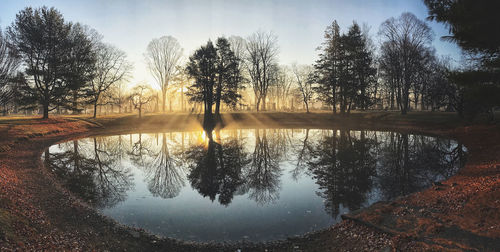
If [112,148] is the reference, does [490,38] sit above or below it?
above

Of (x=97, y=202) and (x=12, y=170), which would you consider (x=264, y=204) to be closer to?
(x=97, y=202)

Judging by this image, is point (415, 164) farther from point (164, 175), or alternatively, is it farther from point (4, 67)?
point (4, 67)

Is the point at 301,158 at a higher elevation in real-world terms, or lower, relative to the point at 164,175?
higher

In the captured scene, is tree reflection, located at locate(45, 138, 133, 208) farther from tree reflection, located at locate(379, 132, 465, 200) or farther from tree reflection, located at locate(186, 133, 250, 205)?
tree reflection, located at locate(379, 132, 465, 200)

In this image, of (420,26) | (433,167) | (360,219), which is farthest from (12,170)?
(420,26)

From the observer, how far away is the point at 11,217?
6.76 meters

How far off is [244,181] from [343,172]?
5.68m

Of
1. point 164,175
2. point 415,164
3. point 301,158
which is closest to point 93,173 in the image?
point 164,175

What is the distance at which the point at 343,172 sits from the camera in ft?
44.7

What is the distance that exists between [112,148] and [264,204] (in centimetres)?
1841

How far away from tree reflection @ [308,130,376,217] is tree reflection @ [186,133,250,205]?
4.29m

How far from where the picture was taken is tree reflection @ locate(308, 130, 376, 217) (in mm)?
9858

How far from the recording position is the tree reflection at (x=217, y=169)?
1149 centimetres

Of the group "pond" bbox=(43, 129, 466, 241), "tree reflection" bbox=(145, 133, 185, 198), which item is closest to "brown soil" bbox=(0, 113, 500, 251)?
"pond" bbox=(43, 129, 466, 241)
